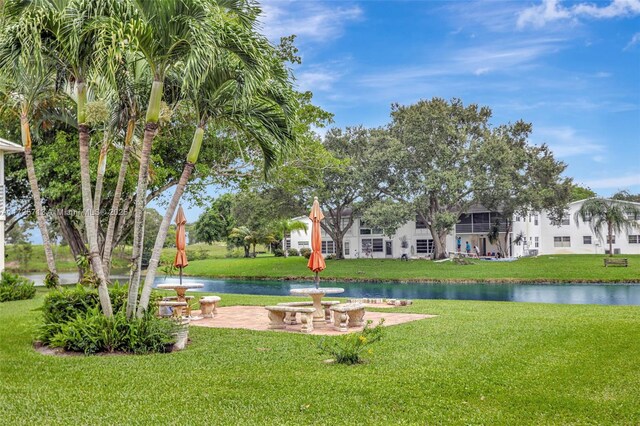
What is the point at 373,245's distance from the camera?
5103cm

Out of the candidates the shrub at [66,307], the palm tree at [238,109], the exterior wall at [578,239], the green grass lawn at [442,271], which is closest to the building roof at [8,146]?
the shrub at [66,307]

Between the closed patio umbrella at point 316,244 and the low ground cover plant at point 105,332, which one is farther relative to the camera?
the closed patio umbrella at point 316,244

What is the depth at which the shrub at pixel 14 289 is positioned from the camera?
17.4m

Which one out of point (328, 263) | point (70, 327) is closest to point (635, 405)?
point (70, 327)

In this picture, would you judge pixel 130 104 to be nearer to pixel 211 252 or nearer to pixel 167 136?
pixel 167 136

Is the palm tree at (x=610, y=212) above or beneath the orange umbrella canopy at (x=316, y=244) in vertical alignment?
above

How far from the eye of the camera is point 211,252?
61469 millimetres

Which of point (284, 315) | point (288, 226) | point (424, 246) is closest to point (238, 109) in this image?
point (284, 315)

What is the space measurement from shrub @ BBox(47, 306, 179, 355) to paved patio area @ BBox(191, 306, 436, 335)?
2.68 metres

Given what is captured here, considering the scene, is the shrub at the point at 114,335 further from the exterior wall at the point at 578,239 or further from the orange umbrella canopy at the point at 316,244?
the exterior wall at the point at 578,239

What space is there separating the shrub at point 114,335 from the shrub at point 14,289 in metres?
10.2

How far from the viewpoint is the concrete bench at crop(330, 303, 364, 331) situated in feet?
35.4

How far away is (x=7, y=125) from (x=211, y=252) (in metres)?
42.7

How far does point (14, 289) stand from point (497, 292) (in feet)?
65.7
